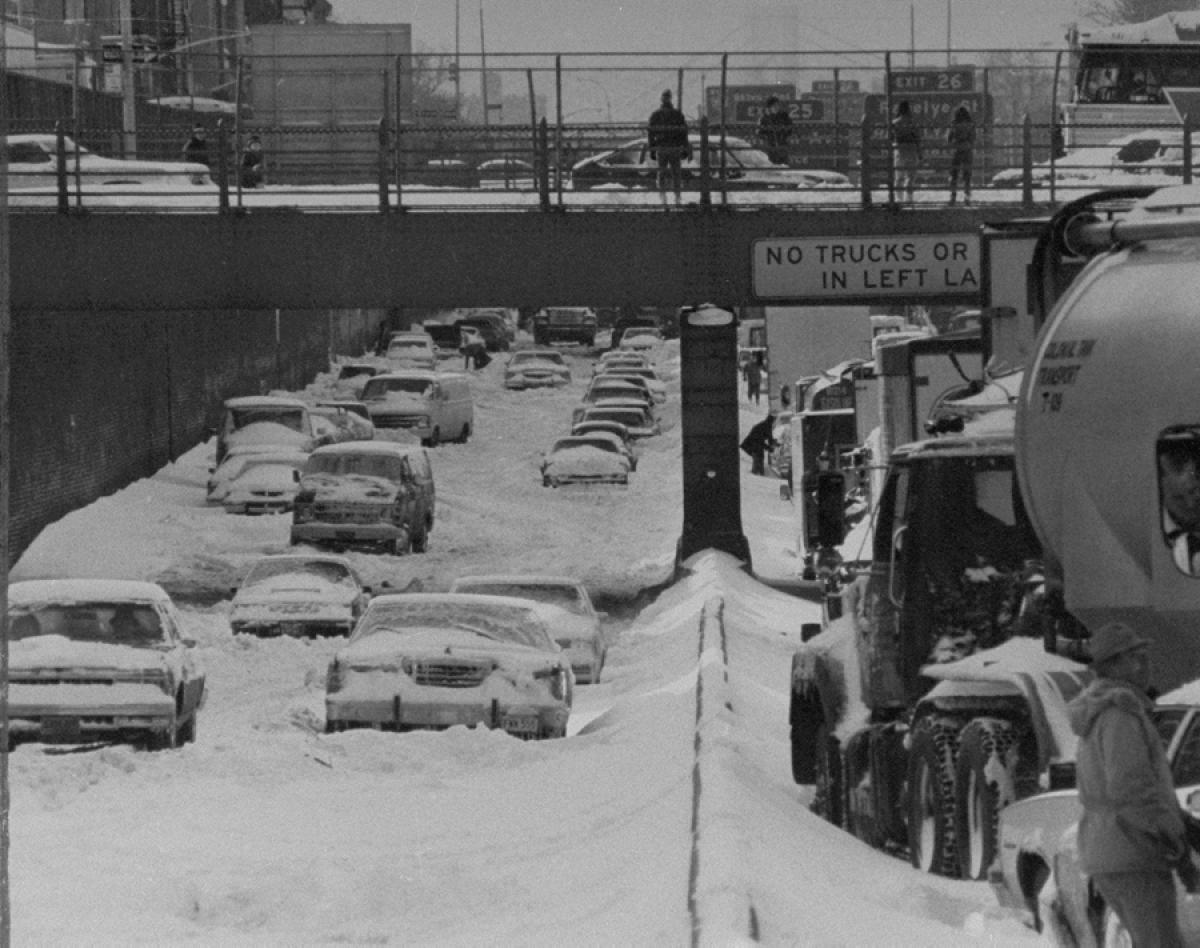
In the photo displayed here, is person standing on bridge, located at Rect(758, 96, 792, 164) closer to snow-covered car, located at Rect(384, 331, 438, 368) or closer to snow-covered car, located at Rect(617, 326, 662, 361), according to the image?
snow-covered car, located at Rect(384, 331, 438, 368)

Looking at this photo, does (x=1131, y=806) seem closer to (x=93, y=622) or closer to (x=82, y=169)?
(x=93, y=622)

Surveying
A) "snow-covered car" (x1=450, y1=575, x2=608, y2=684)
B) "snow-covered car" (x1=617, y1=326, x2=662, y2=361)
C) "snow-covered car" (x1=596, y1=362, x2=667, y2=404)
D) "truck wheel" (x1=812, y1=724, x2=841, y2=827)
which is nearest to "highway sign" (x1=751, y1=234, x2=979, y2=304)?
"snow-covered car" (x1=450, y1=575, x2=608, y2=684)

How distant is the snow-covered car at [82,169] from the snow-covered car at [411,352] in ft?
135

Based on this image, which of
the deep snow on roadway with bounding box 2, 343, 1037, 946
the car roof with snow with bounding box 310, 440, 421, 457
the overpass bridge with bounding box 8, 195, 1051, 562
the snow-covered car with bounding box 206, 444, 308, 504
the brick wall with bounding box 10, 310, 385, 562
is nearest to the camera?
the deep snow on roadway with bounding box 2, 343, 1037, 946

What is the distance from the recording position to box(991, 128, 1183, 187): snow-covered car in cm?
3944

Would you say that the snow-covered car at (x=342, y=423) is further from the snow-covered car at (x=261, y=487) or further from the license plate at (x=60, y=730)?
the license plate at (x=60, y=730)

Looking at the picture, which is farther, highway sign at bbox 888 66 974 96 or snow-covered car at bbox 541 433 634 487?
→ highway sign at bbox 888 66 974 96

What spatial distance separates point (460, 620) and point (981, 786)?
910cm

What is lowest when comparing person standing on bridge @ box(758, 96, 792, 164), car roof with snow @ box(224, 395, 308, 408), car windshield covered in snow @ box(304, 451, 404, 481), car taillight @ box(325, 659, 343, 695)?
car windshield covered in snow @ box(304, 451, 404, 481)

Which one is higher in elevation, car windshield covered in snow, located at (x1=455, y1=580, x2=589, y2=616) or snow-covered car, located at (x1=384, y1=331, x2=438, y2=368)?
car windshield covered in snow, located at (x1=455, y1=580, x2=589, y2=616)

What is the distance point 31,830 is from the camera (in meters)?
14.5

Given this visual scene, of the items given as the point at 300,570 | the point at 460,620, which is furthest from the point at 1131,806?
the point at 300,570

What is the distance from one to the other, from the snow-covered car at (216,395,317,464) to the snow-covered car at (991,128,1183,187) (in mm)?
14628

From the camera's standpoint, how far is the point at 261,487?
45.5 metres
